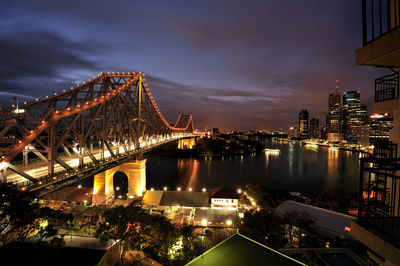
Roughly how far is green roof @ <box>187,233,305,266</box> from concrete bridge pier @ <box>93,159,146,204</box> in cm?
1771

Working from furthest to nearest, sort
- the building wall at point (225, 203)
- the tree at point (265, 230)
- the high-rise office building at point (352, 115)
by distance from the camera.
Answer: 1. the high-rise office building at point (352, 115)
2. the building wall at point (225, 203)
3. the tree at point (265, 230)

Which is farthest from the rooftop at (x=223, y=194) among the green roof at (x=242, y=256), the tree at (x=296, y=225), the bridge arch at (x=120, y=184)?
the green roof at (x=242, y=256)

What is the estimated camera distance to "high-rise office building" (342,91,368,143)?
14623cm

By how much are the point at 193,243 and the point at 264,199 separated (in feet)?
35.8

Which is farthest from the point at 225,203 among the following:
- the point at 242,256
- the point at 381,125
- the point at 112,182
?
the point at 381,125

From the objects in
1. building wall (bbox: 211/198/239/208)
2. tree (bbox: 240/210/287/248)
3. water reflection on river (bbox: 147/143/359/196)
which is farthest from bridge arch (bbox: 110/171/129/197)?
tree (bbox: 240/210/287/248)

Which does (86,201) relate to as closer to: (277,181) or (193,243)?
(193,243)

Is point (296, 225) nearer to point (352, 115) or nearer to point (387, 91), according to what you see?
point (387, 91)

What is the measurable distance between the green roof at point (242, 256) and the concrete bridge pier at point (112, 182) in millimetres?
17713

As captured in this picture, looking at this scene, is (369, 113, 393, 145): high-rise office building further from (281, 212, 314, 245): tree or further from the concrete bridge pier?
the concrete bridge pier

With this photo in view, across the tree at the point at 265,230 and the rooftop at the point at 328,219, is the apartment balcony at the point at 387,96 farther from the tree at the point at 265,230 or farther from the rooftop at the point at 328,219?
the rooftop at the point at 328,219

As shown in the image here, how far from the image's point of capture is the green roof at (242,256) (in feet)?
18.1

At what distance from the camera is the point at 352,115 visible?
514ft

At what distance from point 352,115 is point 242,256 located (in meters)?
184
